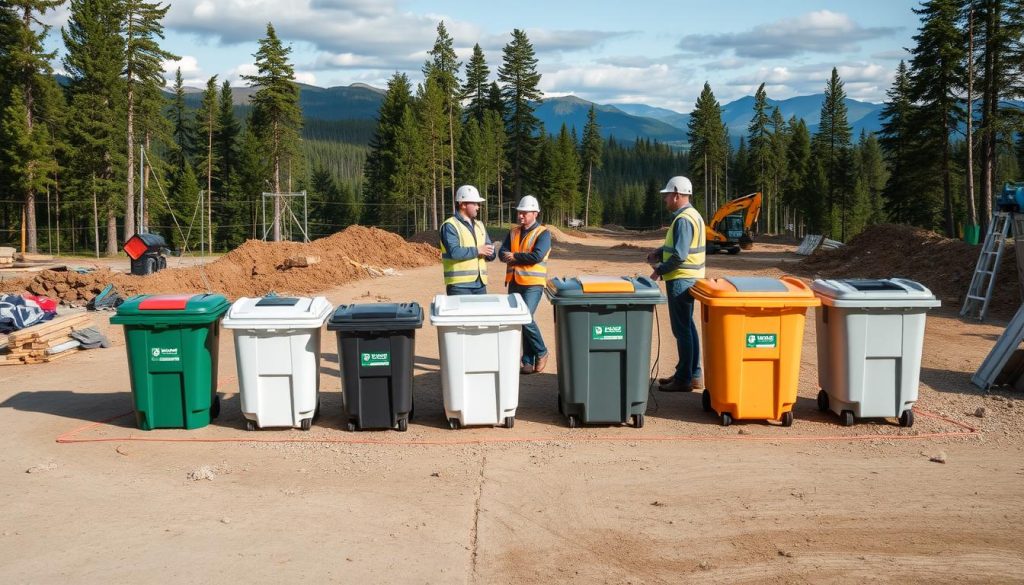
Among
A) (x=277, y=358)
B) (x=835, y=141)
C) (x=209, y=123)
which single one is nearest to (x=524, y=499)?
(x=277, y=358)

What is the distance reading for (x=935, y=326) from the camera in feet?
45.1

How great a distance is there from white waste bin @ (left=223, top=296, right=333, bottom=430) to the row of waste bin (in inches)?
0.4

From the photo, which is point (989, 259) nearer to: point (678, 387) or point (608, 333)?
point (678, 387)

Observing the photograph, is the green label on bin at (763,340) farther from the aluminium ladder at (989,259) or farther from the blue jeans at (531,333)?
the aluminium ladder at (989,259)

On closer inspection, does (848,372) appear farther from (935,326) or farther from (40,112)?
(40,112)

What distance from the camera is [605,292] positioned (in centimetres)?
726

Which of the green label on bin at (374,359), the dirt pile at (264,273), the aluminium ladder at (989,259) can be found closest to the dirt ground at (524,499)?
the green label on bin at (374,359)

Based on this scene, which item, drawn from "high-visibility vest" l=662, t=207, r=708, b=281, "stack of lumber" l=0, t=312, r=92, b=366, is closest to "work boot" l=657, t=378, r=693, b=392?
"high-visibility vest" l=662, t=207, r=708, b=281

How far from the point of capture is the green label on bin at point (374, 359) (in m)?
7.14

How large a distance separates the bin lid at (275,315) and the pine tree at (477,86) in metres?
61.3

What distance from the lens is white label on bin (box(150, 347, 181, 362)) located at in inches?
285

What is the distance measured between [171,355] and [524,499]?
3476 mm

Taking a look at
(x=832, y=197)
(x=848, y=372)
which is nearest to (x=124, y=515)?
(x=848, y=372)

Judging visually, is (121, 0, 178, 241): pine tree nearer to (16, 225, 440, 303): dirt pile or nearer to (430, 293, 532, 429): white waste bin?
→ (16, 225, 440, 303): dirt pile
